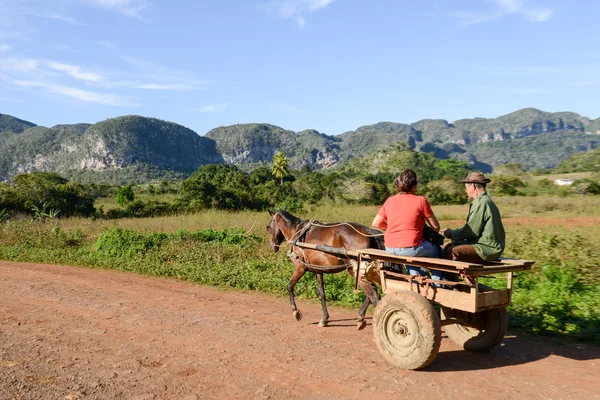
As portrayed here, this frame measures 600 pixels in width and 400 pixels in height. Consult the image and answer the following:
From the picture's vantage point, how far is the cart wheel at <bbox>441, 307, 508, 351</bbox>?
5203 mm

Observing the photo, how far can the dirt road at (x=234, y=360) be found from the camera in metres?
4.32

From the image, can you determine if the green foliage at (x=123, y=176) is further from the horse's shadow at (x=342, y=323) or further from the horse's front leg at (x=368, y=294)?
the horse's front leg at (x=368, y=294)

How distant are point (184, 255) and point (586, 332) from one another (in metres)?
9.26

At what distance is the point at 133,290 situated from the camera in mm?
8977

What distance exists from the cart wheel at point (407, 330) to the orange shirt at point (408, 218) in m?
0.63

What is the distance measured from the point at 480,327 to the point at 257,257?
7.25 m

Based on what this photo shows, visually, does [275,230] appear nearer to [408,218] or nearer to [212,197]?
[408,218]

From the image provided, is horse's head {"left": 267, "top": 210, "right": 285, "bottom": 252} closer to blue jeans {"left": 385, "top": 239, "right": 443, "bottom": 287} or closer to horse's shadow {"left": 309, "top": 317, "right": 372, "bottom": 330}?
horse's shadow {"left": 309, "top": 317, "right": 372, "bottom": 330}

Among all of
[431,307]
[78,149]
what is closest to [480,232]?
[431,307]

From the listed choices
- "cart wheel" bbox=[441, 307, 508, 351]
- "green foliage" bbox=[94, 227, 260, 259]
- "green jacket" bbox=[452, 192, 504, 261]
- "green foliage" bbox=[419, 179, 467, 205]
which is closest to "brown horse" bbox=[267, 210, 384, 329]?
"cart wheel" bbox=[441, 307, 508, 351]

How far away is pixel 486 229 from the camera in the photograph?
5.02m

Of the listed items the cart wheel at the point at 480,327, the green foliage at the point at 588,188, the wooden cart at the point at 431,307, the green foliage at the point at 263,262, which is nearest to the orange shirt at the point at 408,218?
the wooden cart at the point at 431,307

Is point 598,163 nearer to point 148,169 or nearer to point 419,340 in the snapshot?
point 419,340

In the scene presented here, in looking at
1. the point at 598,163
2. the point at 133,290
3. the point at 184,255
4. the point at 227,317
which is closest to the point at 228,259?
the point at 184,255
